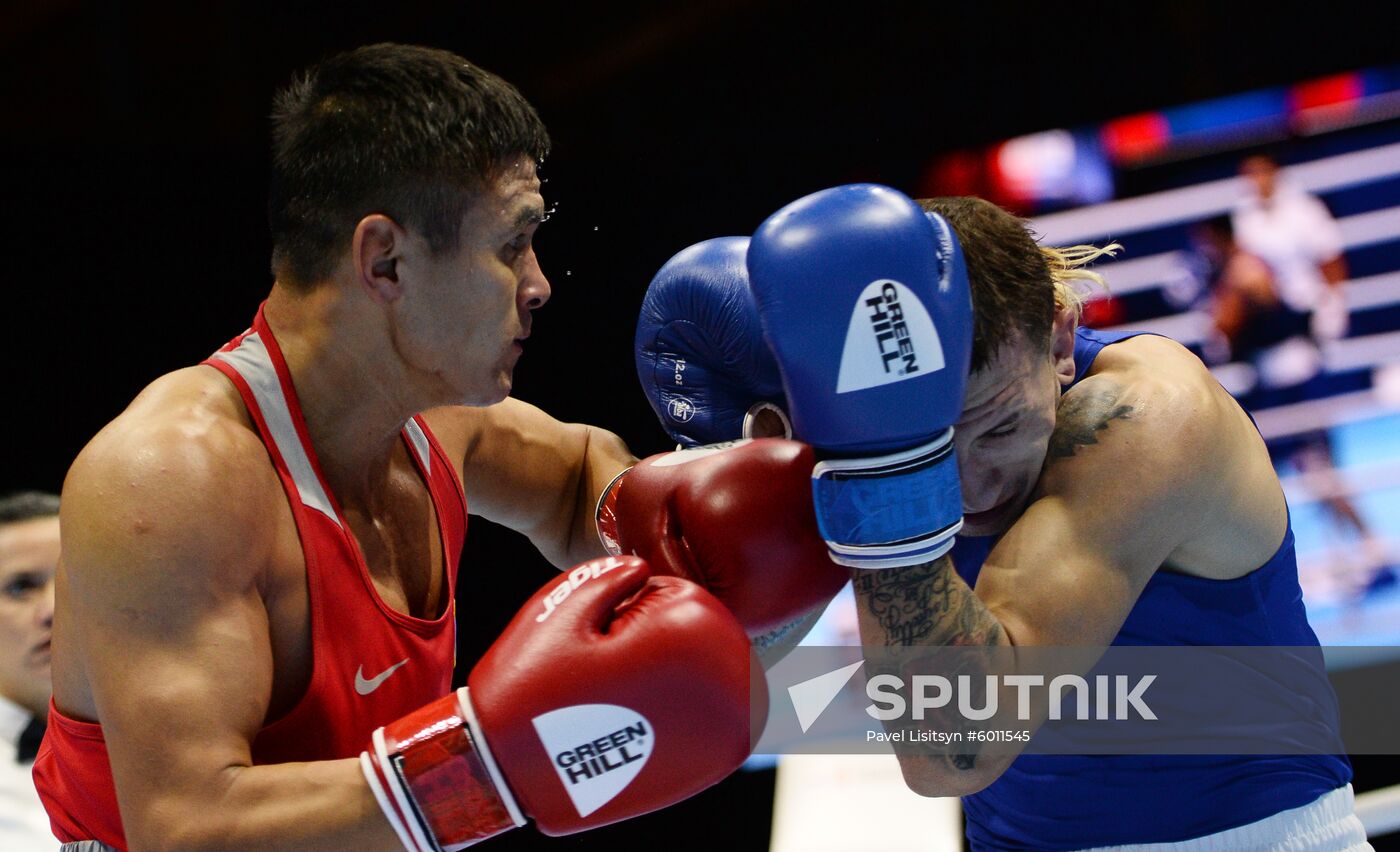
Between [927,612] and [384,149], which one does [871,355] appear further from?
[384,149]

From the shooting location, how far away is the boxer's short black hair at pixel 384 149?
6.12 ft

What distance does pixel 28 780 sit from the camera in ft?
10.2

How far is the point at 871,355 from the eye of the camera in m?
1.77

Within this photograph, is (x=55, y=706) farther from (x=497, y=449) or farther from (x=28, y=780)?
(x=28, y=780)

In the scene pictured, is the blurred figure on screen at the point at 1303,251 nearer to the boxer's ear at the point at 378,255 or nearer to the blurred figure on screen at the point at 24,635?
the boxer's ear at the point at 378,255

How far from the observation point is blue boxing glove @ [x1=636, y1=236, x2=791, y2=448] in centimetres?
226

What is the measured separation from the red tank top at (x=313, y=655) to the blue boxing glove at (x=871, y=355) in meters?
0.68

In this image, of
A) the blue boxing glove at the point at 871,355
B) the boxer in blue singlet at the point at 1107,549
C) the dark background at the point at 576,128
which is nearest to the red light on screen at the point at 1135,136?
the dark background at the point at 576,128

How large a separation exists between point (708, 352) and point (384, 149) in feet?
2.32

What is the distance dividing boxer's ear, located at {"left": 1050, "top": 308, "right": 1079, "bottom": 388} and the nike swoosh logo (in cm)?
121

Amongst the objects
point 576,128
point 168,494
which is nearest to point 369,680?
point 168,494

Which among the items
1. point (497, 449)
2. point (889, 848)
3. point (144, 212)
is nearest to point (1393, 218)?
point (889, 848)

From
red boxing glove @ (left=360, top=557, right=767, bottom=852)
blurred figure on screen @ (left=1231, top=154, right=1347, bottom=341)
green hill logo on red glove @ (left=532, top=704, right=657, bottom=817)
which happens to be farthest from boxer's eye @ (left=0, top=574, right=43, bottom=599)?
blurred figure on screen @ (left=1231, top=154, right=1347, bottom=341)

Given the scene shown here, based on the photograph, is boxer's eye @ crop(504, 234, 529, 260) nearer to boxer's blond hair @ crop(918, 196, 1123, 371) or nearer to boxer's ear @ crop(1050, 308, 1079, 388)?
boxer's blond hair @ crop(918, 196, 1123, 371)
